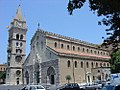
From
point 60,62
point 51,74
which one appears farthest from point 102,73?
point 51,74

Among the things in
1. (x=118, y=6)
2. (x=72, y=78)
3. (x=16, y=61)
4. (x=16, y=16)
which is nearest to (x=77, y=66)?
(x=72, y=78)

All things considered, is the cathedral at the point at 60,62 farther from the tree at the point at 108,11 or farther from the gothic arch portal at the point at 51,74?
the tree at the point at 108,11

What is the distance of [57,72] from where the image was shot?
56406mm

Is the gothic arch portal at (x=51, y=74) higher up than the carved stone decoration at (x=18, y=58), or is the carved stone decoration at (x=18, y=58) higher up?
the carved stone decoration at (x=18, y=58)

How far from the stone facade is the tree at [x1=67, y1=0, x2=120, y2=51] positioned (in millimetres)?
40791

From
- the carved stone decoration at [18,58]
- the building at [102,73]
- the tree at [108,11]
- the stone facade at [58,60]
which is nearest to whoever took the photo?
the tree at [108,11]

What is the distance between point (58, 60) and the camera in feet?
185

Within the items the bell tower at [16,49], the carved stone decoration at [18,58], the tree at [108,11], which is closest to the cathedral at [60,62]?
the bell tower at [16,49]

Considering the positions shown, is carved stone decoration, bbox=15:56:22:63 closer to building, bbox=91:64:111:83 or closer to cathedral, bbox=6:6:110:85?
cathedral, bbox=6:6:110:85

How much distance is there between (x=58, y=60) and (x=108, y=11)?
145 ft

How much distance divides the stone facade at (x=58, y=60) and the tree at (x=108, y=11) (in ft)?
134

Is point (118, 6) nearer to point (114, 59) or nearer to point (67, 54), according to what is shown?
point (114, 59)

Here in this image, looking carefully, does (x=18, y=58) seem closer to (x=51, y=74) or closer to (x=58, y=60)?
(x=51, y=74)

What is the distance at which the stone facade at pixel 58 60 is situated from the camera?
187 ft
